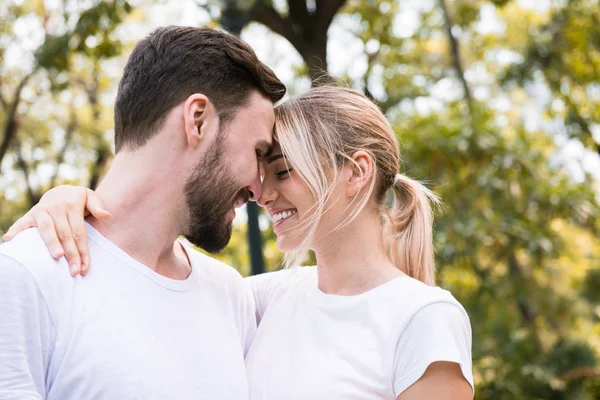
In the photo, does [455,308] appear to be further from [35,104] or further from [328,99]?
[35,104]

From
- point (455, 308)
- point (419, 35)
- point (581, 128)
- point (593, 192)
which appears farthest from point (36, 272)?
point (419, 35)

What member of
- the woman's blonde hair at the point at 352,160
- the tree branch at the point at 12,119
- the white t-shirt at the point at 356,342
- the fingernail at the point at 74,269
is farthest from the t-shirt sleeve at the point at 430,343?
the tree branch at the point at 12,119

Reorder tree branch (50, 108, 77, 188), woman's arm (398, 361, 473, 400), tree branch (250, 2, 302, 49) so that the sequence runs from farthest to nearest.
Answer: tree branch (50, 108, 77, 188)
tree branch (250, 2, 302, 49)
woman's arm (398, 361, 473, 400)

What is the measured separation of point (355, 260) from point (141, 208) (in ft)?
2.56

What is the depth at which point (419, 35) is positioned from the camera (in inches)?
586

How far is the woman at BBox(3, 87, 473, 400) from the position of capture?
2217mm

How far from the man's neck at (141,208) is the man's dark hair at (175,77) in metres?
0.10

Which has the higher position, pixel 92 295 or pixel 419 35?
pixel 92 295

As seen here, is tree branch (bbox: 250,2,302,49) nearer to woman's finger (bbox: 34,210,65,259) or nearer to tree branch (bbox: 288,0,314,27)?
tree branch (bbox: 288,0,314,27)

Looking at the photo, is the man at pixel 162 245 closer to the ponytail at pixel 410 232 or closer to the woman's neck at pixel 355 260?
the woman's neck at pixel 355 260

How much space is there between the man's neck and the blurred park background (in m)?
1.17

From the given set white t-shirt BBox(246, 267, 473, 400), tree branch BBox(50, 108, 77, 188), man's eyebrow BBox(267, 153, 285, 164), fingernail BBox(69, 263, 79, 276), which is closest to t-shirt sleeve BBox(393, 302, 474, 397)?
white t-shirt BBox(246, 267, 473, 400)

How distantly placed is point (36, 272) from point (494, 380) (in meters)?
7.73

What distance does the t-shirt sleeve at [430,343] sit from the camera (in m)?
2.14
